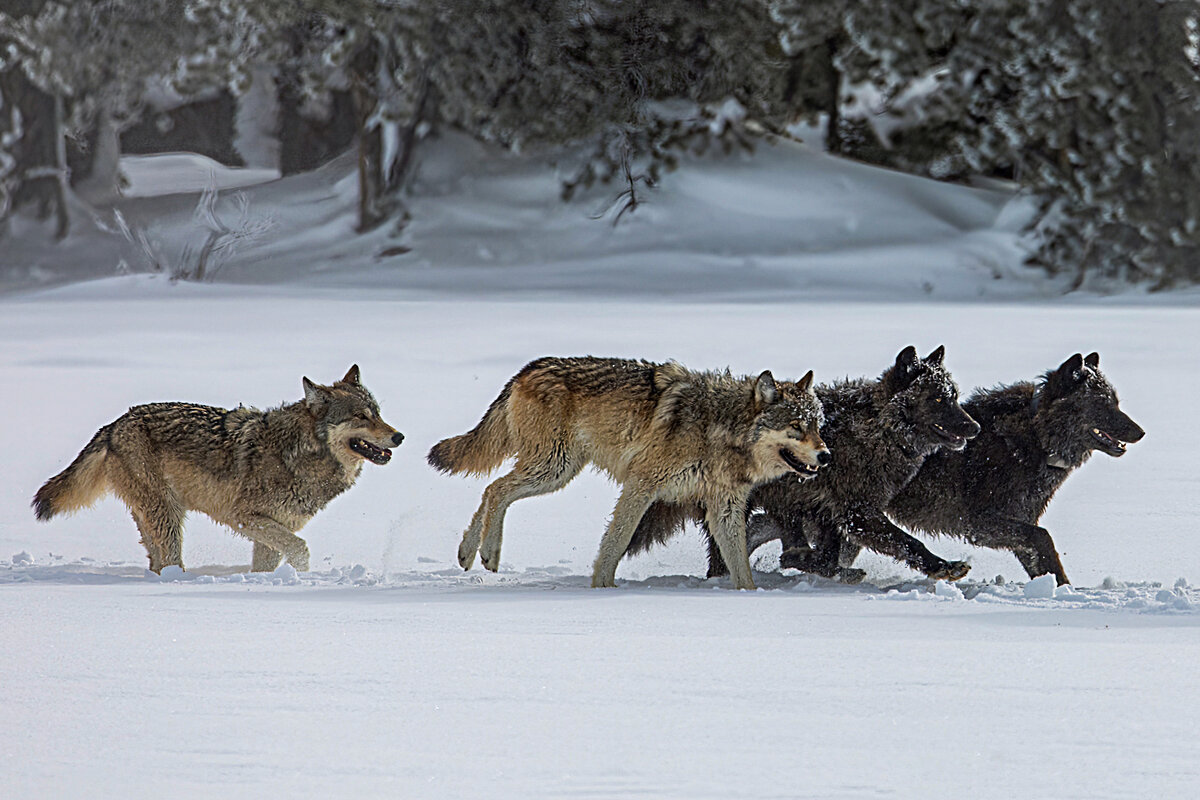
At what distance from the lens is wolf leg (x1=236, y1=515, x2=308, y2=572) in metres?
7.48

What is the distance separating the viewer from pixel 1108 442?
317 inches

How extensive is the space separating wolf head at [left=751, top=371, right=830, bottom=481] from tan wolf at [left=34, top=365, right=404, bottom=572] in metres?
1.94

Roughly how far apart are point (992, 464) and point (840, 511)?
3.28 feet

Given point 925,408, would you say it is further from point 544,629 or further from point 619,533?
point 544,629

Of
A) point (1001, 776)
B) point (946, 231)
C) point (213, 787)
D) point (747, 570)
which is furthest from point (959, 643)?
point (946, 231)

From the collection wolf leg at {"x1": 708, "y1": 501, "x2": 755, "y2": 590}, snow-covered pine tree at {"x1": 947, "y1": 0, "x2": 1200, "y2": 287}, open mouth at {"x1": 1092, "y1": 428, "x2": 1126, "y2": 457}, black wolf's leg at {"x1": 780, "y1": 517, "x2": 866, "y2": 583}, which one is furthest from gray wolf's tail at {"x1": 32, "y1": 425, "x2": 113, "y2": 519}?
snow-covered pine tree at {"x1": 947, "y1": 0, "x2": 1200, "y2": 287}

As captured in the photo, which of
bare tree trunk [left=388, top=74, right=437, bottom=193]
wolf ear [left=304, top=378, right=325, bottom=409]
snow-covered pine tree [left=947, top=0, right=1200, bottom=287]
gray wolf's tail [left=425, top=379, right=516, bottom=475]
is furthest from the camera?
bare tree trunk [left=388, top=74, right=437, bottom=193]

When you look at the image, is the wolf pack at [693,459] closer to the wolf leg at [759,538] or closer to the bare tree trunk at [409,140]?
the wolf leg at [759,538]

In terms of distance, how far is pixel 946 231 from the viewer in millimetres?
26188

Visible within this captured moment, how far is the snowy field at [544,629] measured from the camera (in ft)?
12.0

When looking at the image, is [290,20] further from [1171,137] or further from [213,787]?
[213,787]

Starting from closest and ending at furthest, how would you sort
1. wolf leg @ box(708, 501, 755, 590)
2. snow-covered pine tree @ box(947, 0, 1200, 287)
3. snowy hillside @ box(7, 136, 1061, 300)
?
wolf leg @ box(708, 501, 755, 590) → snowy hillside @ box(7, 136, 1061, 300) → snow-covered pine tree @ box(947, 0, 1200, 287)

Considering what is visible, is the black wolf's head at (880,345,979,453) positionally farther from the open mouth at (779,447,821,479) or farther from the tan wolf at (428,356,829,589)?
the open mouth at (779,447,821,479)

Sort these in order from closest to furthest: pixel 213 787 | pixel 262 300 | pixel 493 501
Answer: pixel 213 787 → pixel 493 501 → pixel 262 300
